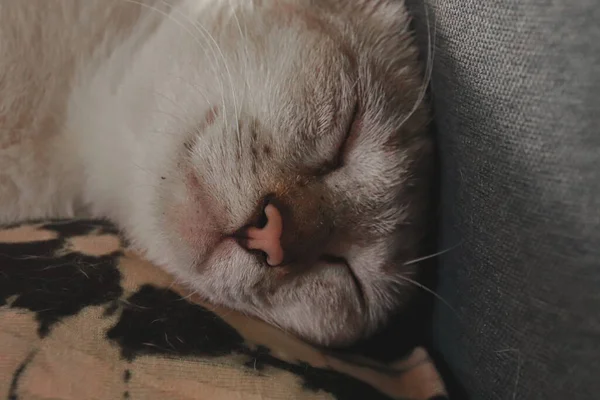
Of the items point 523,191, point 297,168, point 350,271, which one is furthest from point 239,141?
point 523,191

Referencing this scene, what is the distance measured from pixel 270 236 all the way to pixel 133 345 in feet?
0.76

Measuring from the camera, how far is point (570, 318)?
641 millimetres

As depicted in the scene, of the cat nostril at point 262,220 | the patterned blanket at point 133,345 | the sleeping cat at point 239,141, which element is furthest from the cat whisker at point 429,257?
the cat nostril at point 262,220

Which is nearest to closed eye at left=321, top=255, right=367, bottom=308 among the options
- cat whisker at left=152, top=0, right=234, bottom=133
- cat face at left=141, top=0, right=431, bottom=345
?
cat face at left=141, top=0, right=431, bottom=345

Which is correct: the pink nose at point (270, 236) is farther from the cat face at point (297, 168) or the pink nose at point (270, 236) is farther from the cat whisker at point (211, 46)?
the cat whisker at point (211, 46)

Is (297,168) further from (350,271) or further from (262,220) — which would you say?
(350,271)

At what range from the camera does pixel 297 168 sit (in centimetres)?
92

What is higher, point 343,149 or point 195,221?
point 343,149

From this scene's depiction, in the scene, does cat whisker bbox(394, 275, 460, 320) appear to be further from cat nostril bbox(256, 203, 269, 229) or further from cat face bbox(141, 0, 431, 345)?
cat nostril bbox(256, 203, 269, 229)

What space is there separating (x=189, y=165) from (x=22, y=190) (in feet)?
1.22

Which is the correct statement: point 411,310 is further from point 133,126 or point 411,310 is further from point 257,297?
point 133,126

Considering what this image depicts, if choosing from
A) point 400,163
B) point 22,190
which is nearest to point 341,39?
point 400,163

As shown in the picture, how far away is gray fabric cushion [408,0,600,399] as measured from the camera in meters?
0.60

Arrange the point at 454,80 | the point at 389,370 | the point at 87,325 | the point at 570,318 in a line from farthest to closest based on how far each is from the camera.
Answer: the point at 389,370 → the point at 454,80 → the point at 87,325 → the point at 570,318
